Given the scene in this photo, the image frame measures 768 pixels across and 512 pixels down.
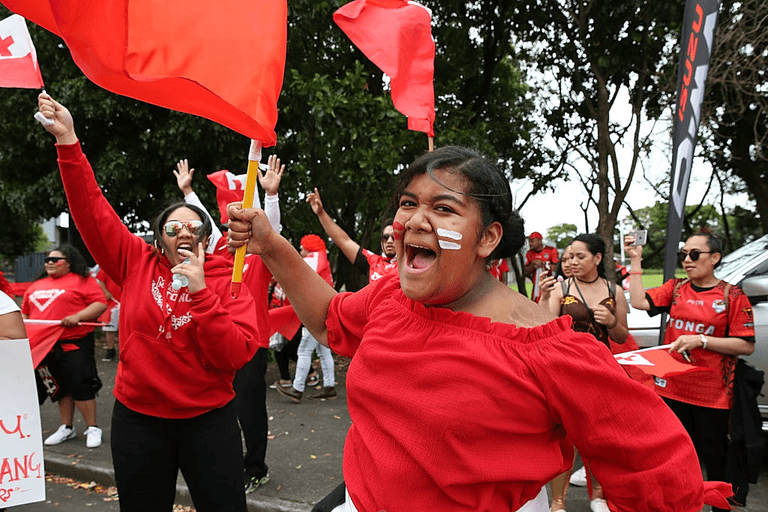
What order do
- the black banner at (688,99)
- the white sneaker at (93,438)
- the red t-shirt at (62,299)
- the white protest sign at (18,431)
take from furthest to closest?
the red t-shirt at (62,299) < the white sneaker at (93,438) < the black banner at (688,99) < the white protest sign at (18,431)

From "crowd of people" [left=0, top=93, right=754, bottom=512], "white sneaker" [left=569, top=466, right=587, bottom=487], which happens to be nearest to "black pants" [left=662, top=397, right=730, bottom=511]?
"white sneaker" [left=569, top=466, right=587, bottom=487]

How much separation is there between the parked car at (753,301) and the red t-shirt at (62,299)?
562 centimetres

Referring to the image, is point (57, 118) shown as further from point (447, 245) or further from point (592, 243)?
point (592, 243)

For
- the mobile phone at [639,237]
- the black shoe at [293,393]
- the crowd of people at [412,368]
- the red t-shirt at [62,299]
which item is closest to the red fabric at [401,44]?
the crowd of people at [412,368]

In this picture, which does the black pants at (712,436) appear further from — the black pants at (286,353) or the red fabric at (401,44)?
A: the black pants at (286,353)

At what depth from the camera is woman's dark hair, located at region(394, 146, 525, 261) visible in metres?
1.61

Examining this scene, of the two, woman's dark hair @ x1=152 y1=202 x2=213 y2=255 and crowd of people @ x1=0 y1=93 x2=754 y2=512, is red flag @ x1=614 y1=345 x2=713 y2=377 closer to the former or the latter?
crowd of people @ x1=0 y1=93 x2=754 y2=512

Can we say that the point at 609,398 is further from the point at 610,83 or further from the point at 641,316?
the point at 610,83

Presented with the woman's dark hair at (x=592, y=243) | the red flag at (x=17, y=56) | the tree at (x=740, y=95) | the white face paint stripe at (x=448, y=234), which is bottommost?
the woman's dark hair at (x=592, y=243)

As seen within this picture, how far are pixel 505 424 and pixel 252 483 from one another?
145 inches

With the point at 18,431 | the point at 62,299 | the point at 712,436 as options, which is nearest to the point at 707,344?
the point at 712,436

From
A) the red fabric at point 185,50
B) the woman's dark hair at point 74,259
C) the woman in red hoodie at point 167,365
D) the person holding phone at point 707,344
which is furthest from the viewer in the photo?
the woman's dark hair at point 74,259

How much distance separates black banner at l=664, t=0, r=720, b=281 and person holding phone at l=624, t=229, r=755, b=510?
4.08 ft

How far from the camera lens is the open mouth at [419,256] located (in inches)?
62.9
